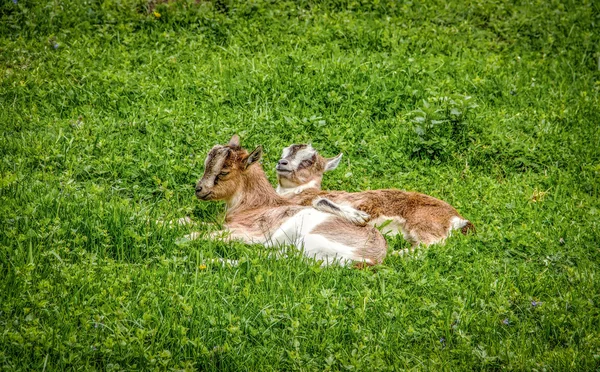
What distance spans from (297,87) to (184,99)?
5.15 ft

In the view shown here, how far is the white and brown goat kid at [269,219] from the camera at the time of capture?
747 centimetres

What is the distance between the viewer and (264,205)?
331 inches

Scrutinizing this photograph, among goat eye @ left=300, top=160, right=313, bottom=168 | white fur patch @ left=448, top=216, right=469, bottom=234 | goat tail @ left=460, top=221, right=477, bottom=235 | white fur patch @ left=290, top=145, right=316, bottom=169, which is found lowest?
goat tail @ left=460, top=221, right=477, bottom=235

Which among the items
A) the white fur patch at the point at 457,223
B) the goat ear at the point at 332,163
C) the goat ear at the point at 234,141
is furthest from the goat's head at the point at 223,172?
the white fur patch at the point at 457,223

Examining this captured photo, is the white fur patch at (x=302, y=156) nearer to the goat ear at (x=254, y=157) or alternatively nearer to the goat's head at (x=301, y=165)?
the goat's head at (x=301, y=165)

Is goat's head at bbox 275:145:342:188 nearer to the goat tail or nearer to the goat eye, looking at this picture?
the goat eye

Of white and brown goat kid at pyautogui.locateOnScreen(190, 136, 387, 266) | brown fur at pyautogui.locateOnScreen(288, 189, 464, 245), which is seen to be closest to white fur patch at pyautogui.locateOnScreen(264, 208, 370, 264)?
white and brown goat kid at pyautogui.locateOnScreen(190, 136, 387, 266)

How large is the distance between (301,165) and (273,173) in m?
0.53

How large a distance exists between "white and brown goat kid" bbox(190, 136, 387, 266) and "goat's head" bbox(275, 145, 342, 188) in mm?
399

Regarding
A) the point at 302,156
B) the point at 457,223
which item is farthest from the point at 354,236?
the point at 302,156

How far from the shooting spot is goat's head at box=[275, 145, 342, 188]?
9016mm

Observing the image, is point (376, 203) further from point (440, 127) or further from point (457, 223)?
point (440, 127)

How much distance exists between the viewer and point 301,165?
356 inches

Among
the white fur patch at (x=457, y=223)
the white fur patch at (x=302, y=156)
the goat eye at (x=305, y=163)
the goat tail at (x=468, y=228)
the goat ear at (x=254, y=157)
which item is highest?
the goat ear at (x=254, y=157)
